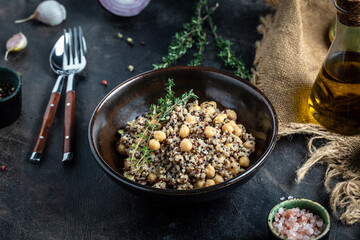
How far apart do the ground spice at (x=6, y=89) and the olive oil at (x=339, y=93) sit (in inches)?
60.0

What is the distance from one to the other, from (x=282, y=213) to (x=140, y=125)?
71cm

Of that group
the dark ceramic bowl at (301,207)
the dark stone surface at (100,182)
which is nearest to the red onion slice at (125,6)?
the dark stone surface at (100,182)

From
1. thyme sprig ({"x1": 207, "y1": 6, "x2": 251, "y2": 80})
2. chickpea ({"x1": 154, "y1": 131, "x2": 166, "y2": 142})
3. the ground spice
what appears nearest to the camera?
chickpea ({"x1": 154, "y1": 131, "x2": 166, "y2": 142})

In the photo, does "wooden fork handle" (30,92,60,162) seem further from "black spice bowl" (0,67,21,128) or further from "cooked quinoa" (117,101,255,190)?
"cooked quinoa" (117,101,255,190)

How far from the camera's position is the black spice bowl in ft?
7.44

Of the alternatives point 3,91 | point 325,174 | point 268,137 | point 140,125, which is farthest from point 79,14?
point 325,174

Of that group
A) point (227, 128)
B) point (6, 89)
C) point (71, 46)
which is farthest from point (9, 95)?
point (227, 128)

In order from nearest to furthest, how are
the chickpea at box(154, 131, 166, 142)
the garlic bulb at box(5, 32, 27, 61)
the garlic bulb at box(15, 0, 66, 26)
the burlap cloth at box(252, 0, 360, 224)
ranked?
the chickpea at box(154, 131, 166, 142), the burlap cloth at box(252, 0, 360, 224), the garlic bulb at box(5, 32, 27, 61), the garlic bulb at box(15, 0, 66, 26)

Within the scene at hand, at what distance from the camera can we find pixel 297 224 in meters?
1.78

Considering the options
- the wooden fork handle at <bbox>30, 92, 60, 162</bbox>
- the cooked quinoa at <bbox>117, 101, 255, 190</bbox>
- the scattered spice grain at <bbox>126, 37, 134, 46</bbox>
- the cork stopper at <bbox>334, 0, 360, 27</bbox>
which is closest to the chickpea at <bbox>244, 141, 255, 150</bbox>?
the cooked quinoa at <bbox>117, 101, 255, 190</bbox>

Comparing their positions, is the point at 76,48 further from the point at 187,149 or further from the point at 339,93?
the point at 339,93

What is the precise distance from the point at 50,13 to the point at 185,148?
1455 mm

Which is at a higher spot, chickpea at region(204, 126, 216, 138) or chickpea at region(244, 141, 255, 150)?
chickpea at region(204, 126, 216, 138)

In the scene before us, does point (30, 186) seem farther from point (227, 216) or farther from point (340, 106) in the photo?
point (340, 106)
